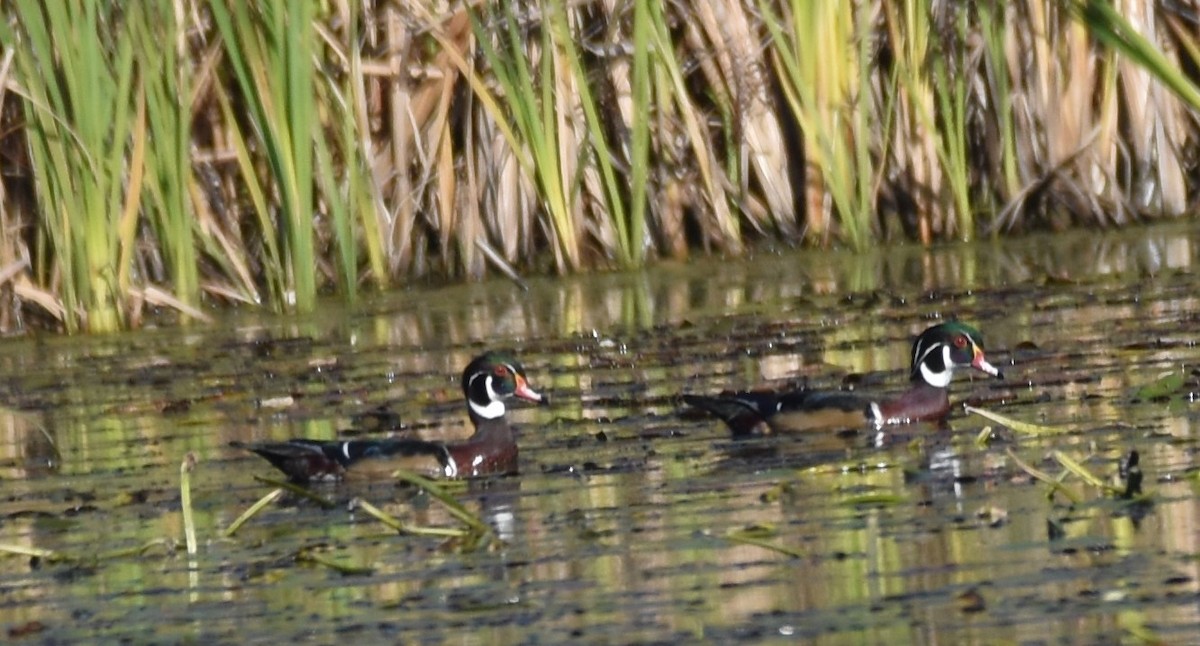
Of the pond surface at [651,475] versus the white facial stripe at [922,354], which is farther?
the white facial stripe at [922,354]

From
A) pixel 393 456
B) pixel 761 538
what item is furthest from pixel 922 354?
pixel 761 538

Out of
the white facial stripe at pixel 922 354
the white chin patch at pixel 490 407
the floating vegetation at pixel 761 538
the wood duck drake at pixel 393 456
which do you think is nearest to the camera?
the floating vegetation at pixel 761 538

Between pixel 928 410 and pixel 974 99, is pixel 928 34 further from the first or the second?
pixel 928 410

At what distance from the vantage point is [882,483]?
685cm

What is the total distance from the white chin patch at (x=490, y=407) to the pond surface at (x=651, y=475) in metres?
0.19

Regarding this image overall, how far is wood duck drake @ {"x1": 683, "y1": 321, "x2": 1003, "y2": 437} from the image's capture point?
7938mm

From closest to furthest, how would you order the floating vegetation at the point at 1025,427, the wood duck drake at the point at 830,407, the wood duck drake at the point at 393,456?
the floating vegetation at the point at 1025,427 → the wood duck drake at the point at 393,456 → the wood duck drake at the point at 830,407

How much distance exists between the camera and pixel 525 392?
27.2ft

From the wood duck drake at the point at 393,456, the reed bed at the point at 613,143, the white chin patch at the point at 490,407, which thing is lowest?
the wood duck drake at the point at 393,456

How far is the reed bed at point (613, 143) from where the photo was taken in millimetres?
11961

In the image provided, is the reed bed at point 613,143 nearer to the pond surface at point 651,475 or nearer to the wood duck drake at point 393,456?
the pond surface at point 651,475

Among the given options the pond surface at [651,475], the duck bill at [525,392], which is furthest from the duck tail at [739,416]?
the duck bill at [525,392]

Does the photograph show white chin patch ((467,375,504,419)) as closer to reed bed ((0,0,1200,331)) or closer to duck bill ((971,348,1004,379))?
duck bill ((971,348,1004,379))

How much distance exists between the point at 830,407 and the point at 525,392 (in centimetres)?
96
